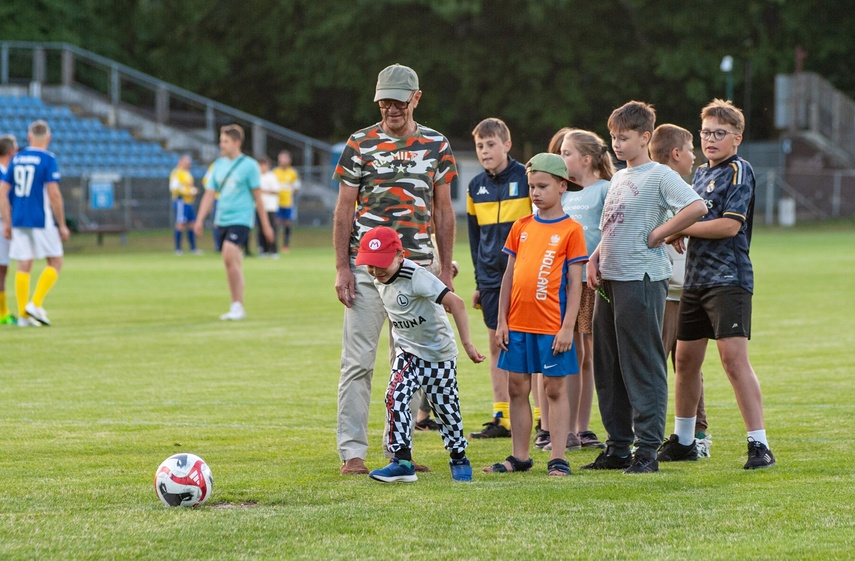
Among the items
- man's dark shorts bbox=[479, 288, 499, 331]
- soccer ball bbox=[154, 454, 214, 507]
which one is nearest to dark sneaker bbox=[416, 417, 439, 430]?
man's dark shorts bbox=[479, 288, 499, 331]

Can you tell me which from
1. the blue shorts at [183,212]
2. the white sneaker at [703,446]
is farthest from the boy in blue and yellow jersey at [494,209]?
the blue shorts at [183,212]

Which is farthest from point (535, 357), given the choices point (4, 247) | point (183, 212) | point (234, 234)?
point (183, 212)

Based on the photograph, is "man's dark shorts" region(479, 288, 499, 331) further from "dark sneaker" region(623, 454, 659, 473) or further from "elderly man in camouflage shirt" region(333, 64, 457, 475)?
"dark sneaker" region(623, 454, 659, 473)

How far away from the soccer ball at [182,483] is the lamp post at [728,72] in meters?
40.4

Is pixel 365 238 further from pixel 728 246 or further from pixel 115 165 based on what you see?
pixel 115 165

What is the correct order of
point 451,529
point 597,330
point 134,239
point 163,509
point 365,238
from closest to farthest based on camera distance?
point 451,529 → point 163,509 → point 365,238 → point 597,330 → point 134,239

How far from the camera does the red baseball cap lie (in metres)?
6.35

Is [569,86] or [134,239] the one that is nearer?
[134,239]

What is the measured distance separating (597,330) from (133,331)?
8.34 m

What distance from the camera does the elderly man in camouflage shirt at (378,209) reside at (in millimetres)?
6656

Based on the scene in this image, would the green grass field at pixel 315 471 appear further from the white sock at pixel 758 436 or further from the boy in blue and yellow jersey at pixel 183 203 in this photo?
the boy in blue and yellow jersey at pixel 183 203

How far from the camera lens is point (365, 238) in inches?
253

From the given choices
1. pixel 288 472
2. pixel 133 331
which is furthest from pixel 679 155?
pixel 133 331

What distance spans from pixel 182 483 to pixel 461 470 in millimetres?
1462
